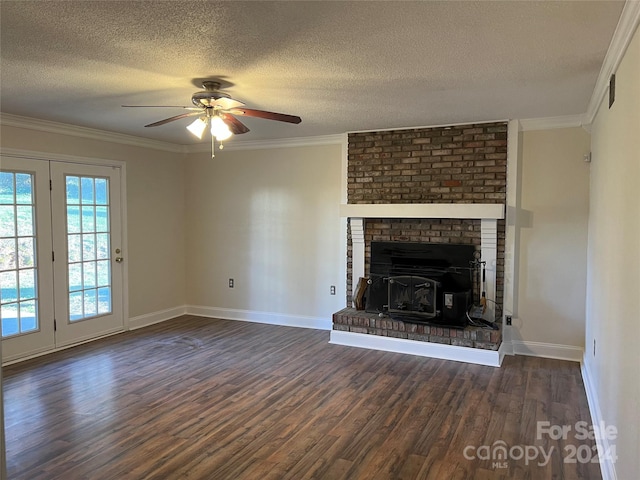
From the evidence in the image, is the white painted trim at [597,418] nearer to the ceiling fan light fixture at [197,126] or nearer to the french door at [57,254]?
the ceiling fan light fixture at [197,126]

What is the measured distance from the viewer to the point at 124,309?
567 centimetres

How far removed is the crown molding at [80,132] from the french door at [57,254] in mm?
323

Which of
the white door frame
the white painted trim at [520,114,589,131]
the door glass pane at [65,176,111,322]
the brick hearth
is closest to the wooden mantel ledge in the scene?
the white painted trim at [520,114,589,131]

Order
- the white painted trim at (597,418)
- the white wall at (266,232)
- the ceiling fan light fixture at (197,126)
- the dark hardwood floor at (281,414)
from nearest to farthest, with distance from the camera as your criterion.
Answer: the white painted trim at (597,418), the dark hardwood floor at (281,414), the ceiling fan light fixture at (197,126), the white wall at (266,232)

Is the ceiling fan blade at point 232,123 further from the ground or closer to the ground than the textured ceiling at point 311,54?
closer to the ground

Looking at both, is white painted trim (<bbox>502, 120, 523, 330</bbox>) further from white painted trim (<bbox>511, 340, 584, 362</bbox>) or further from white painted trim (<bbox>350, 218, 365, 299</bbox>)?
white painted trim (<bbox>350, 218, 365, 299</bbox>)

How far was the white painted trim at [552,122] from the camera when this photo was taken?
14.4ft

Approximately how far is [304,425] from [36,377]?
2486mm

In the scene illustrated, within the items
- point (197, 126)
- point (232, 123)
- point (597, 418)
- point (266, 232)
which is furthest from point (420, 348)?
point (197, 126)

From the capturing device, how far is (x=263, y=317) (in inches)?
242

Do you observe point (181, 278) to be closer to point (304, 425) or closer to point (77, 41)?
point (304, 425)

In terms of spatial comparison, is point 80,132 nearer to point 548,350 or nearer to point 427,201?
point 427,201

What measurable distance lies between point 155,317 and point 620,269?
5294 mm

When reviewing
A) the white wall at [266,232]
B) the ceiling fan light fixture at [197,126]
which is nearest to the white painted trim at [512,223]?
the white wall at [266,232]
